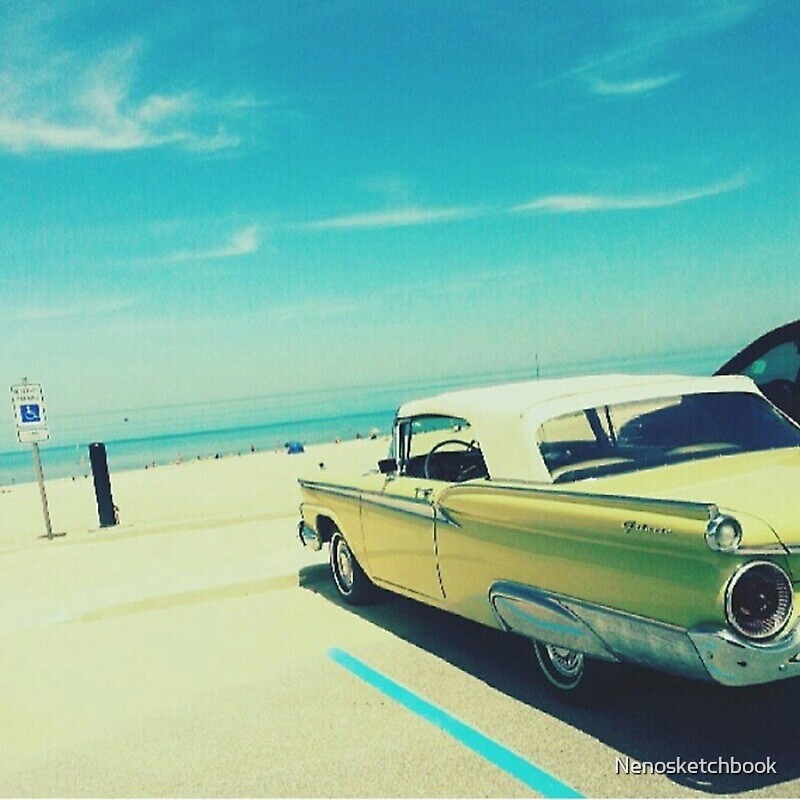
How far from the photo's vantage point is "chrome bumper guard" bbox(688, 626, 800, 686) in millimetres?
3186

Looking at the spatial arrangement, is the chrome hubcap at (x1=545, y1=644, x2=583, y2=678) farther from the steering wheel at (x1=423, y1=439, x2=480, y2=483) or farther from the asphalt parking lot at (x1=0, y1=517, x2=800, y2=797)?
the steering wheel at (x1=423, y1=439, x2=480, y2=483)

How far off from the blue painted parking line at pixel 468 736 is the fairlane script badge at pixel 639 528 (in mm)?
1051

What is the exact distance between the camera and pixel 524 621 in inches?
167

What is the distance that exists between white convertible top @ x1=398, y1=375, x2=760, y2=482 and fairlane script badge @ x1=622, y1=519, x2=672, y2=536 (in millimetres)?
819

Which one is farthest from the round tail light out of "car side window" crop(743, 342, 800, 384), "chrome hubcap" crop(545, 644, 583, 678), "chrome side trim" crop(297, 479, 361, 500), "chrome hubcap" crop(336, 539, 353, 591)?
"car side window" crop(743, 342, 800, 384)

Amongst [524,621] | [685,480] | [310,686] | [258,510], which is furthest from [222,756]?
[258,510]

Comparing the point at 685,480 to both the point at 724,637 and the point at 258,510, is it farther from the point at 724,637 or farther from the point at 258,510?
the point at 258,510

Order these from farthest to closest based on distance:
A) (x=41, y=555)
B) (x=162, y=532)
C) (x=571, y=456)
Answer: (x=162, y=532), (x=41, y=555), (x=571, y=456)

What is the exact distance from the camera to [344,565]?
689 centimetres

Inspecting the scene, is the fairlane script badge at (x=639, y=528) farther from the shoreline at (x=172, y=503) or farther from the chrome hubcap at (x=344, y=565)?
the shoreline at (x=172, y=503)

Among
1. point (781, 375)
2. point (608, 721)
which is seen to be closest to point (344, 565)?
point (608, 721)

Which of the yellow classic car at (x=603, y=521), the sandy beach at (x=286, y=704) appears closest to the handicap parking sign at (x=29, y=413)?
the sandy beach at (x=286, y=704)

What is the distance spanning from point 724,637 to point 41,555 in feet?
29.3

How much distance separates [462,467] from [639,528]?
1974 mm
